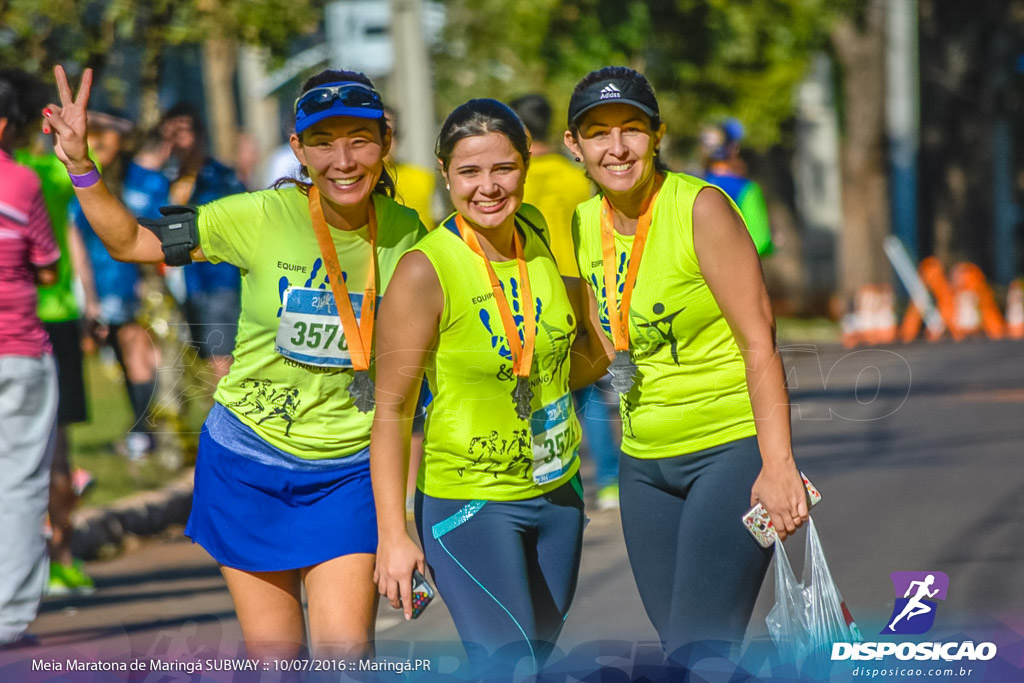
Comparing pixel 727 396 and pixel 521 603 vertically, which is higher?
pixel 727 396

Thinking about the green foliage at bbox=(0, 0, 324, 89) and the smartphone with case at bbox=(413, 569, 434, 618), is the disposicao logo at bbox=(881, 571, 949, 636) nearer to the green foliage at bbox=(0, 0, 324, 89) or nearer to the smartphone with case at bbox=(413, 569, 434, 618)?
A: the smartphone with case at bbox=(413, 569, 434, 618)

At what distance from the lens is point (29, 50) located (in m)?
8.15

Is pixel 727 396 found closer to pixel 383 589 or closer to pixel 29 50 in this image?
pixel 383 589

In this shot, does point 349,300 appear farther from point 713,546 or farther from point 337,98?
point 713,546

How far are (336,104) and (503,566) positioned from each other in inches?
49.4

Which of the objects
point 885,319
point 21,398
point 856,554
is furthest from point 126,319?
Answer: point 885,319

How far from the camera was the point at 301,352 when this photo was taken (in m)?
3.83

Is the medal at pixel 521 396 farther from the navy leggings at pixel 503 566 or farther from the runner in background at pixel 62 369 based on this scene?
the runner in background at pixel 62 369

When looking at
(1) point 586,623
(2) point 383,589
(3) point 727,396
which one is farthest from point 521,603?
(1) point 586,623

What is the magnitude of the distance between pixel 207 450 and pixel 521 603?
39.5 inches

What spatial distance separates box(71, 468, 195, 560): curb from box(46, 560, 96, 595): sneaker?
0.54 m

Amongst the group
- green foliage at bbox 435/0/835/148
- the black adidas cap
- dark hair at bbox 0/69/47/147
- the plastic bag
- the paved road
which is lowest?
the paved road

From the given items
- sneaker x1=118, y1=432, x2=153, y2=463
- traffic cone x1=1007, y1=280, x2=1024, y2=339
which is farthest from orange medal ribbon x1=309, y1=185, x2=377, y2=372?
traffic cone x1=1007, y1=280, x2=1024, y2=339

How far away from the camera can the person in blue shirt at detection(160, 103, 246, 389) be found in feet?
25.9
